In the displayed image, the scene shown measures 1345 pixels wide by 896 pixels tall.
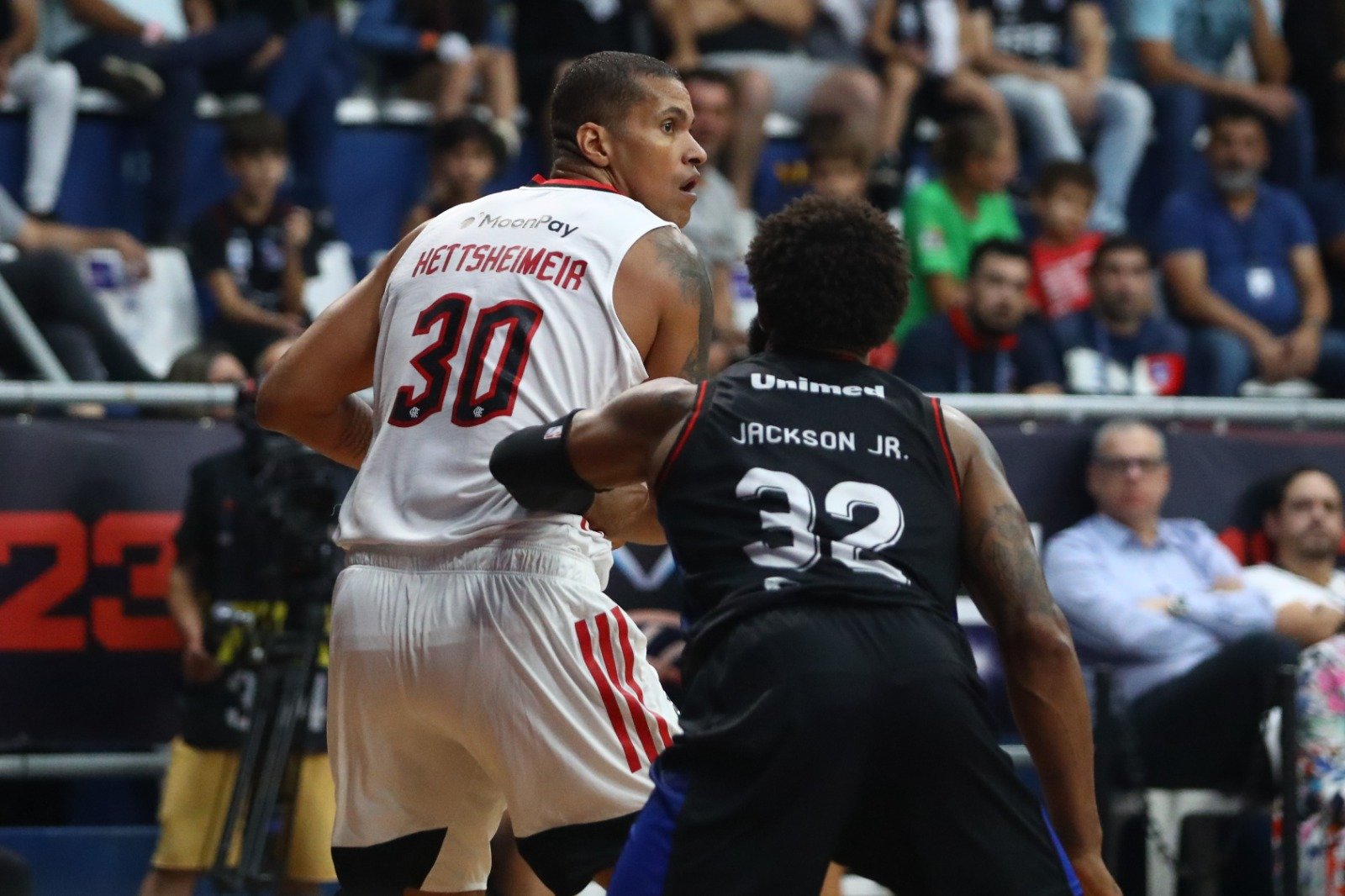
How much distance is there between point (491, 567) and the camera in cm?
367

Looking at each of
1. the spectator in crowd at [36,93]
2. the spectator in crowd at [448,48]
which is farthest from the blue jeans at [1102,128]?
the spectator in crowd at [36,93]

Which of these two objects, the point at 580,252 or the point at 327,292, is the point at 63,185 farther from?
the point at 580,252

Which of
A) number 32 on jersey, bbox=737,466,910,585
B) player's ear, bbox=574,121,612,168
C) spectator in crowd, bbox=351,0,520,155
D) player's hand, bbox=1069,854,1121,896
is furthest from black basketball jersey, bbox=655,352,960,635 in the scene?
spectator in crowd, bbox=351,0,520,155

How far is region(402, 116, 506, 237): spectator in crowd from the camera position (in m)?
8.67

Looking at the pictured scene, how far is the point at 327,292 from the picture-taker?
884cm

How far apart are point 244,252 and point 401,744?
5296mm

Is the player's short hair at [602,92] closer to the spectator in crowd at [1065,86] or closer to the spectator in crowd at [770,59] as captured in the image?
the spectator in crowd at [770,59]

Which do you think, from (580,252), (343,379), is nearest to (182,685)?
(343,379)

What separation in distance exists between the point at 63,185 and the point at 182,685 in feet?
13.5

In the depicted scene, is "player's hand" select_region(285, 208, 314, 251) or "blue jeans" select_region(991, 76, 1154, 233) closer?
"player's hand" select_region(285, 208, 314, 251)

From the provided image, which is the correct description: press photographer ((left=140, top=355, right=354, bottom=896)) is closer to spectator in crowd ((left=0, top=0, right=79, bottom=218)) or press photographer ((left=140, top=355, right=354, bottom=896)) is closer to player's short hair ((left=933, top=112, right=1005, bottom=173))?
spectator in crowd ((left=0, top=0, right=79, bottom=218))

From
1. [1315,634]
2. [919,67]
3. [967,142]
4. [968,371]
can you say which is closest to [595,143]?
[1315,634]

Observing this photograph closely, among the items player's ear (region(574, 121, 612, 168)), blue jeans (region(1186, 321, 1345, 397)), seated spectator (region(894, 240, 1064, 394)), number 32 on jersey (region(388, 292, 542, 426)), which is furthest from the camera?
blue jeans (region(1186, 321, 1345, 397))

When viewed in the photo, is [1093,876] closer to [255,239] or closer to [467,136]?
[467,136]
